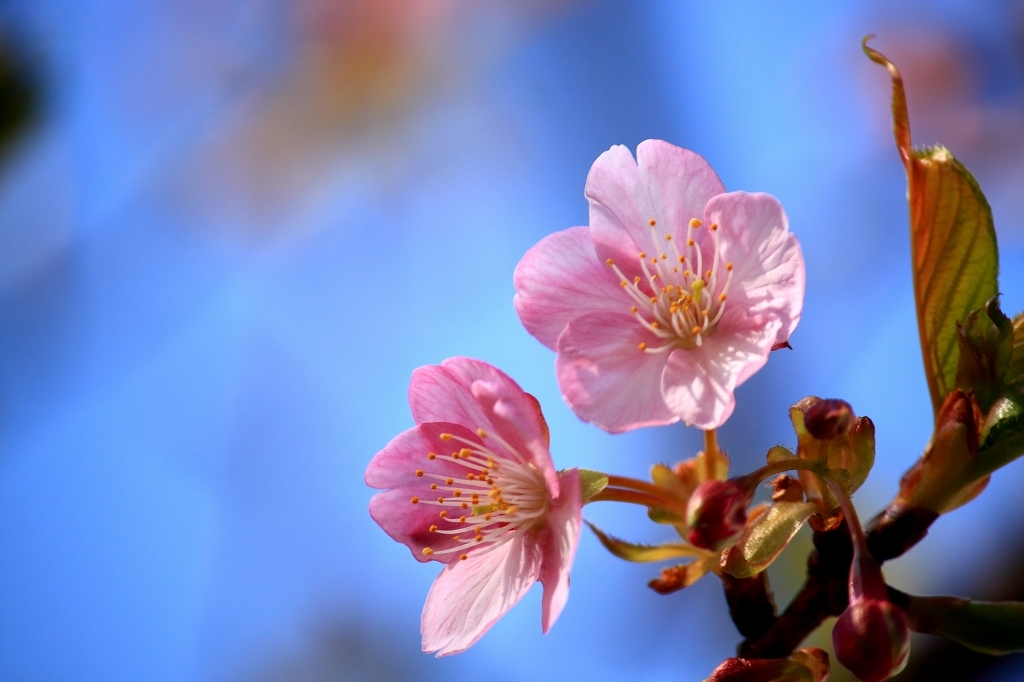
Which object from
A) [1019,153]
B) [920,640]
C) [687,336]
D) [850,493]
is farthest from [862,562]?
[1019,153]

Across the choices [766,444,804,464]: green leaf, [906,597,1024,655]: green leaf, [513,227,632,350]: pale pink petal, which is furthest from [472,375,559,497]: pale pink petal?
[906,597,1024,655]: green leaf

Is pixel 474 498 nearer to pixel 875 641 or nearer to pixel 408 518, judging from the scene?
pixel 408 518

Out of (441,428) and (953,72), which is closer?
(441,428)

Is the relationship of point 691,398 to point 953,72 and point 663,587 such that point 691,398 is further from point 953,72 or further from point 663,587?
point 953,72

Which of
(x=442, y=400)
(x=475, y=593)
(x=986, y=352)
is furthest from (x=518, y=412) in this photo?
(x=986, y=352)

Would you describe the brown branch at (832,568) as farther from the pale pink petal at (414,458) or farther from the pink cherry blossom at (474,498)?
the pale pink petal at (414,458)

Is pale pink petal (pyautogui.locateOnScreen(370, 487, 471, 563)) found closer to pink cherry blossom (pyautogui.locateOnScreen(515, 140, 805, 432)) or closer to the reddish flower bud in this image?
pink cherry blossom (pyautogui.locateOnScreen(515, 140, 805, 432))
